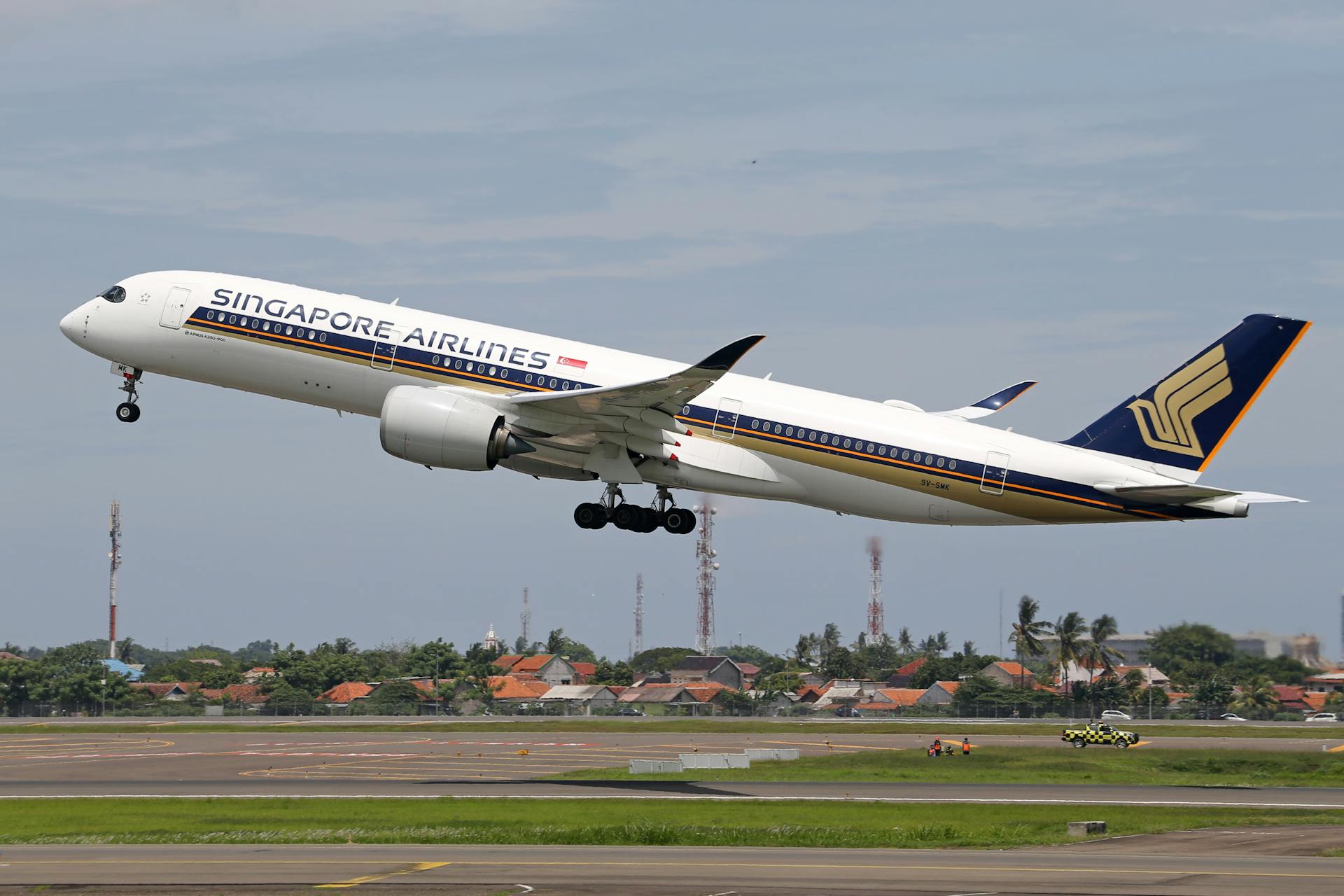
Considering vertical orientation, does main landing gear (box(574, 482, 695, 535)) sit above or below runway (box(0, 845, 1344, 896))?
above

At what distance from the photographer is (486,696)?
6033 inches

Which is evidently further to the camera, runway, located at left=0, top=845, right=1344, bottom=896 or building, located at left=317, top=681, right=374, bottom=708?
building, located at left=317, top=681, right=374, bottom=708

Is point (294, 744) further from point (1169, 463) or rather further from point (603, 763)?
point (1169, 463)

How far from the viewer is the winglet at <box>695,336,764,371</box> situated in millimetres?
41375

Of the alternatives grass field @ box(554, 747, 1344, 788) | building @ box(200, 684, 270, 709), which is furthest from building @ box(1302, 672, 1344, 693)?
building @ box(200, 684, 270, 709)

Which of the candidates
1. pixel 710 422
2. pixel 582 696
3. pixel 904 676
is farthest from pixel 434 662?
pixel 710 422

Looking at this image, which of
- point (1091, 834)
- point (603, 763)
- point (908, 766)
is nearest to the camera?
point (1091, 834)

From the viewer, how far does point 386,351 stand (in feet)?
162

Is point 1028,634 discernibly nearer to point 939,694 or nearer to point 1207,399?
point 939,694

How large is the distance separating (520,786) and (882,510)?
718 inches

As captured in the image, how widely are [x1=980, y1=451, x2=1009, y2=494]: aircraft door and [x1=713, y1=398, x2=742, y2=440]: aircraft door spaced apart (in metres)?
8.18

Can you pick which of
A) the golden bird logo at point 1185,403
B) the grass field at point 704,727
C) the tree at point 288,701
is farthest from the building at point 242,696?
the golden bird logo at point 1185,403

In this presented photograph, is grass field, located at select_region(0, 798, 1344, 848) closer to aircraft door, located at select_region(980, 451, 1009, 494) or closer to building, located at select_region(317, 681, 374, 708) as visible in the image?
aircraft door, located at select_region(980, 451, 1009, 494)

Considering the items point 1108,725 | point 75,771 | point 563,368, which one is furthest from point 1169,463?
point 75,771
